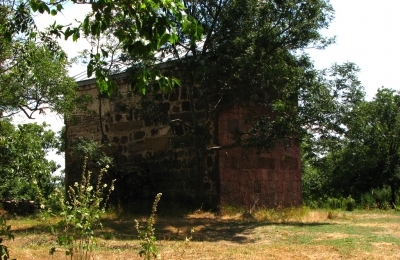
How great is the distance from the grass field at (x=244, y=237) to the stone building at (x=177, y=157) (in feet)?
2.74

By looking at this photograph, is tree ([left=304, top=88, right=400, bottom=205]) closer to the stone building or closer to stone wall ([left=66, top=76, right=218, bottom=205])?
the stone building

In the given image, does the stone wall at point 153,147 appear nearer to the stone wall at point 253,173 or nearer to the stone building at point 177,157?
the stone building at point 177,157

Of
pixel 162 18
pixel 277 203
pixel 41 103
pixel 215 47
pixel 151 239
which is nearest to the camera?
pixel 162 18

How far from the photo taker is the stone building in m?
12.4

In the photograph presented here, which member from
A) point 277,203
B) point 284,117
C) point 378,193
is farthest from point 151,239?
point 378,193

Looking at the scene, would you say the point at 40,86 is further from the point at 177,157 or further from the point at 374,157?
the point at 374,157

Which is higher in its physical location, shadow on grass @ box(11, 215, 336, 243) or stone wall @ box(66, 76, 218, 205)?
stone wall @ box(66, 76, 218, 205)

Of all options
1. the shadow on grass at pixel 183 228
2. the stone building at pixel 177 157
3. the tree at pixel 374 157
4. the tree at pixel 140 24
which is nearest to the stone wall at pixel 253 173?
the stone building at pixel 177 157

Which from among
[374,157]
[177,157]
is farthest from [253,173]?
[374,157]

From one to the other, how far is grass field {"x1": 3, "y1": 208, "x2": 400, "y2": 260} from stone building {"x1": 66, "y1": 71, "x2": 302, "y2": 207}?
2.74 ft

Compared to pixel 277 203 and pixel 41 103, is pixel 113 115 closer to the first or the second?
pixel 41 103

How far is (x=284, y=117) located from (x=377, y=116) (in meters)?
10.1

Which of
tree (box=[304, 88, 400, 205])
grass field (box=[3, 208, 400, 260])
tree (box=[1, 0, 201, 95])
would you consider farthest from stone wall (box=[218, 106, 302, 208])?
tree (box=[1, 0, 201, 95])

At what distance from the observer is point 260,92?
37.9ft
